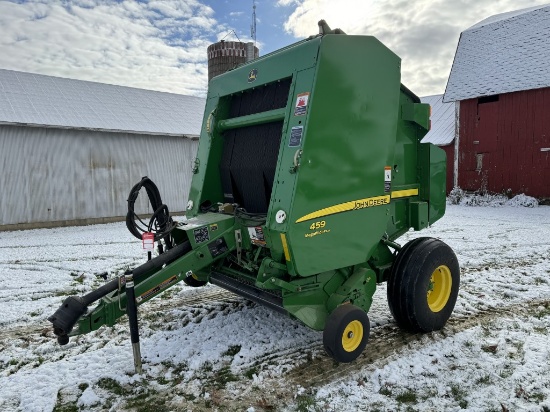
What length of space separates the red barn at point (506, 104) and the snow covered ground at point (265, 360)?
11.6 m

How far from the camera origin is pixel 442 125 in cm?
2006

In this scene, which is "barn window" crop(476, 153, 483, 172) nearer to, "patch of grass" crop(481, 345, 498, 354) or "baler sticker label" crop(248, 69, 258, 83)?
"patch of grass" crop(481, 345, 498, 354)

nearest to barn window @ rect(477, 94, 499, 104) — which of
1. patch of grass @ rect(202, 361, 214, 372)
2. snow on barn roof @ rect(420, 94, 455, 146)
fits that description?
snow on barn roof @ rect(420, 94, 455, 146)

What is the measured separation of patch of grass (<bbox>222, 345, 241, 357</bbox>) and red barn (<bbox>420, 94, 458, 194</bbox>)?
1499 cm

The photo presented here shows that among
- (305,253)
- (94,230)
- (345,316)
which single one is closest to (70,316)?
(305,253)

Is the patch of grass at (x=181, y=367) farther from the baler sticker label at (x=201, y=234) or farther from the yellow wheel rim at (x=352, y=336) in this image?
the yellow wheel rim at (x=352, y=336)

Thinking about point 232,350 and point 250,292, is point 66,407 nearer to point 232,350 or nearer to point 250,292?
point 232,350

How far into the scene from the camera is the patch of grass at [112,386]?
3160 mm

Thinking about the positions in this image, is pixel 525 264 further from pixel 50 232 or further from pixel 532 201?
pixel 50 232

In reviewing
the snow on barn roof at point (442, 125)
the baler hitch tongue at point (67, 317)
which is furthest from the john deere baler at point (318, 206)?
the snow on barn roof at point (442, 125)

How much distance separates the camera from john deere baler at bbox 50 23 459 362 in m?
3.35

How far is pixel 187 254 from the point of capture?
354 cm

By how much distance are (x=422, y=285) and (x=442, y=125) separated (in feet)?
59.1

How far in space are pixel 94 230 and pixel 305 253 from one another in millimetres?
9730
